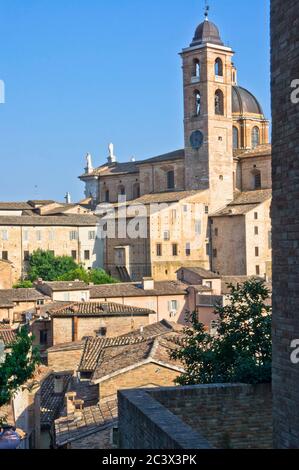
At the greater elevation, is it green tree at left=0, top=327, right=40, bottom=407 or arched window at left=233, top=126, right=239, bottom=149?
arched window at left=233, top=126, right=239, bottom=149

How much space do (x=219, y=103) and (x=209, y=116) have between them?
6.96ft

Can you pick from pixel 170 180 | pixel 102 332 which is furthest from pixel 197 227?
pixel 102 332

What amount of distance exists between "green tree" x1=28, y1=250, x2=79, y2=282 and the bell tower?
10232 millimetres

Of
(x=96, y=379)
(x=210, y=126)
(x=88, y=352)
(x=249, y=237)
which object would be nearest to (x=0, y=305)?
(x=88, y=352)

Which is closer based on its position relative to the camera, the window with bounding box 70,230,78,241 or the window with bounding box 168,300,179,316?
the window with bounding box 168,300,179,316

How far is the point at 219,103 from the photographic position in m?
59.0

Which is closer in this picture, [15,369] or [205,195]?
[15,369]

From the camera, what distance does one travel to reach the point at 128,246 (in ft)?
182

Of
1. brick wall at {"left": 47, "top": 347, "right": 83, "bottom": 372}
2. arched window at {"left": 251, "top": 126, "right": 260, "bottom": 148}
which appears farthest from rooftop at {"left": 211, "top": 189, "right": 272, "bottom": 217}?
brick wall at {"left": 47, "top": 347, "right": 83, "bottom": 372}

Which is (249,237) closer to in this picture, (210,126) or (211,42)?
(210,126)

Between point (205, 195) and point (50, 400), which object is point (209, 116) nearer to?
point (205, 195)

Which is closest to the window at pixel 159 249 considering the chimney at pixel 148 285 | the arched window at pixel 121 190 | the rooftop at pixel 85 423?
the arched window at pixel 121 190

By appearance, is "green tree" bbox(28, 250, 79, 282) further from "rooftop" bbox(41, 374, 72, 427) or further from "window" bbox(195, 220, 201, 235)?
"rooftop" bbox(41, 374, 72, 427)

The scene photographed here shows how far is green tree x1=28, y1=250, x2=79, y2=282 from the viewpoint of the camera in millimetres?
53562
